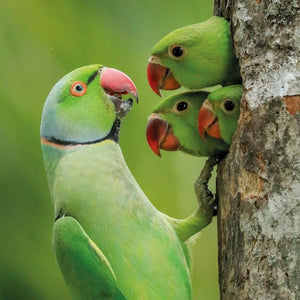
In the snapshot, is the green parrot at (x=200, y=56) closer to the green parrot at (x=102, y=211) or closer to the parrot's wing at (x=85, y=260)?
the green parrot at (x=102, y=211)

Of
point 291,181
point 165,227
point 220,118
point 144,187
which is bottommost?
point 144,187

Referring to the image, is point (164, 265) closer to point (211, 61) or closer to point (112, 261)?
point (112, 261)

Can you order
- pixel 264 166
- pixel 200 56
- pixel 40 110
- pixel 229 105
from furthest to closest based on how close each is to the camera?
1. pixel 40 110
2. pixel 200 56
3. pixel 229 105
4. pixel 264 166

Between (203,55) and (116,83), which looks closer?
(203,55)

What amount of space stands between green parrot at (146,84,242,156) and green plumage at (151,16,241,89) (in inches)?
3.5

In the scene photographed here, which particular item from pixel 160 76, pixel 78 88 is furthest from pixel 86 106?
pixel 160 76

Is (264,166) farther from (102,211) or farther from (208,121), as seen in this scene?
(102,211)

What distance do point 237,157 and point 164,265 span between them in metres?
0.57

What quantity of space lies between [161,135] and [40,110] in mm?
1577

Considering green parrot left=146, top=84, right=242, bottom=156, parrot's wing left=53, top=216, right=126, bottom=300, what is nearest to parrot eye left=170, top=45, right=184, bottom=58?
green parrot left=146, top=84, right=242, bottom=156

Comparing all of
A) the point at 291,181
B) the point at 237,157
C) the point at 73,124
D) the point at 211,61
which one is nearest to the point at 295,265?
Result: the point at 291,181

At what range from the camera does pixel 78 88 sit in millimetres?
2852

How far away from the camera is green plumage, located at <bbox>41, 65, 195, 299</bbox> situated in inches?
104

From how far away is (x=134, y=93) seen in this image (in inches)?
113
